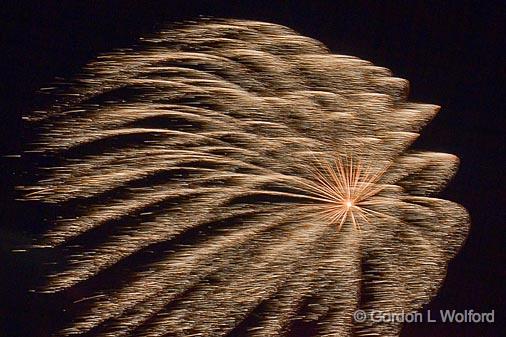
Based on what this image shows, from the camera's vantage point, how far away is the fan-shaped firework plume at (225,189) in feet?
5.15

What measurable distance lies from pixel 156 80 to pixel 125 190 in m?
0.29

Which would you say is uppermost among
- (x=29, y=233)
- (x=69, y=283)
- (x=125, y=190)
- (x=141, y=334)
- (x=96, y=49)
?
(x=96, y=49)

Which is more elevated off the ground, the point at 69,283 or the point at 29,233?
the point at 29,233

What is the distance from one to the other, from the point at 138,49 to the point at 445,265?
0.99m

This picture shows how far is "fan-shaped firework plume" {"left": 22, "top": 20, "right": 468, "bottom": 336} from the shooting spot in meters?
1.57

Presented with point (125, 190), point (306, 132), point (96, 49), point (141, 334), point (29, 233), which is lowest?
point (141, 334)

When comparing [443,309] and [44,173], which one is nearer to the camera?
[44,173]

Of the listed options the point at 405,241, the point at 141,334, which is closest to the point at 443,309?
the point at 405,241

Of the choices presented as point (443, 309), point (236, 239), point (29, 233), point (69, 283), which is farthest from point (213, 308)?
point (443, 309)

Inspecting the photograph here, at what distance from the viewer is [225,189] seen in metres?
1.59

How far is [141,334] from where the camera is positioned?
1.58 metres

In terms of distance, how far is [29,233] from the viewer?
5.15 ft

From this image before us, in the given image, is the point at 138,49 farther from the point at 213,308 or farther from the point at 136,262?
the point at 213,308

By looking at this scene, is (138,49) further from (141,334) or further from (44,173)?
(141,334)
